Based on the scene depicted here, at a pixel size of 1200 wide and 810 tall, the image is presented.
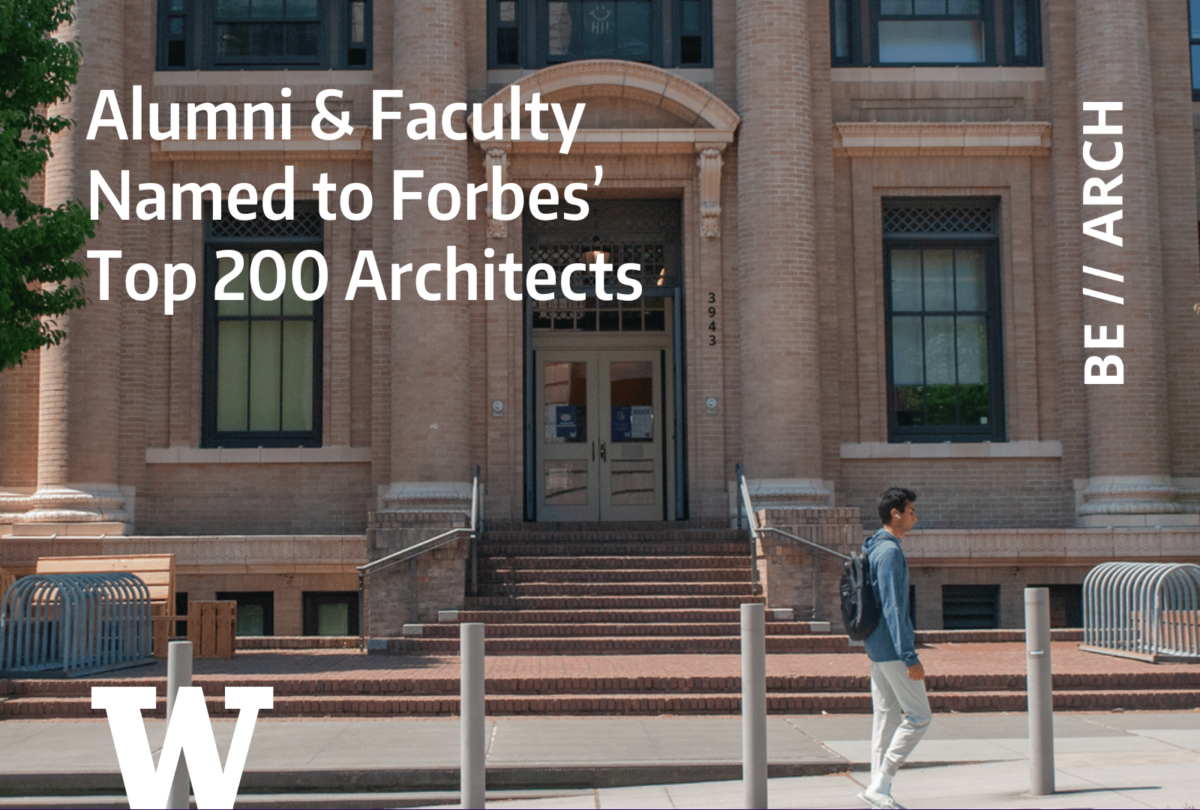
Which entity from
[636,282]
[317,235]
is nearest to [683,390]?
[636,282]

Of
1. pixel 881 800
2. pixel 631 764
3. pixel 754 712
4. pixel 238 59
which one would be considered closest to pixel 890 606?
pixel 754 712

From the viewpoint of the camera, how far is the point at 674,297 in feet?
64.1

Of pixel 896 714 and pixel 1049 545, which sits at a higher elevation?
pixel 1049 545

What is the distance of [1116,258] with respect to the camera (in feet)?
61.5

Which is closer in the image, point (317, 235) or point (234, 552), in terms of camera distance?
point (234, 552)

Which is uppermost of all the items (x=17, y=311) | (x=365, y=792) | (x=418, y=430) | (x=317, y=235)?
(x=317, y=235)

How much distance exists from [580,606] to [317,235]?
7.44 metres

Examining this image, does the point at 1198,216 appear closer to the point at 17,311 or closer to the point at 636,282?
the point at 636,282

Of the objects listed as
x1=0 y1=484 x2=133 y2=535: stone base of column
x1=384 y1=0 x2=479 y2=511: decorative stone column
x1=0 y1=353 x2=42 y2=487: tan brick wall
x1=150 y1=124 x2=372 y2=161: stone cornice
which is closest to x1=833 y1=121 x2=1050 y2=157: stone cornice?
x1=384 y1=0 x2=479 y2=511: decorative stone column

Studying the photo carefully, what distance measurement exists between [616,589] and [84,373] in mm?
8185

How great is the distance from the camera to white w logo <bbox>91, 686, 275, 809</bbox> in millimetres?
6578

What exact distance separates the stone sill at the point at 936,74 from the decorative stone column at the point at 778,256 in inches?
36.1

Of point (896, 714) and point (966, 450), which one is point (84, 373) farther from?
point (896, 714)

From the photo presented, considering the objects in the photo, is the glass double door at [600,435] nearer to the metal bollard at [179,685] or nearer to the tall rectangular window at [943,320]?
the tall rectangular window at [943,320]
